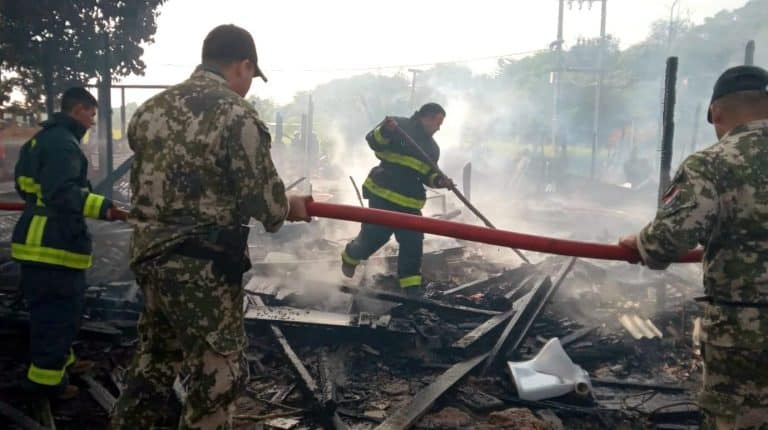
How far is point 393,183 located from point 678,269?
15.4 feet

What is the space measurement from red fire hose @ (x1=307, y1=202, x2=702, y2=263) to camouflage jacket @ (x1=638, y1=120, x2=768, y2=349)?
0.91 feet

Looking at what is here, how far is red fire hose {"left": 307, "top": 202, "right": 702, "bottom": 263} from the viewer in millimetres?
2957

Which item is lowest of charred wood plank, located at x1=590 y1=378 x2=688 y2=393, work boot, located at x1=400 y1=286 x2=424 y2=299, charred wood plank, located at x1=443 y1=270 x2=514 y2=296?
charred wood plank, located at x1=590 y1=378 x2=688 y2=393

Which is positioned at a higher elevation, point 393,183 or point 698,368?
point 393,183

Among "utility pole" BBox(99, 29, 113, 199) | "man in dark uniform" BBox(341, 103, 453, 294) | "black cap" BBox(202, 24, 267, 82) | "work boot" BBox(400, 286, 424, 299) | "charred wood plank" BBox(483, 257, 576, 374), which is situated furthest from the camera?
"utility pole" BBox(99, 29, 113, 199)

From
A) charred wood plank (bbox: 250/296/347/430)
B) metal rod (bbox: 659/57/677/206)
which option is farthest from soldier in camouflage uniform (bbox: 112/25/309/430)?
metal rod (bbox: 659/57/677/206)

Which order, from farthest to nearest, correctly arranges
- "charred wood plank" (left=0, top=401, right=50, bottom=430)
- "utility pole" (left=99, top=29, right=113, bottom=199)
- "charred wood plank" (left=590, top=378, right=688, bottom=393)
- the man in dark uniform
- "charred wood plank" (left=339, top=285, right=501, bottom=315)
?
1. "utility pole" (left=99, top=29, right=113, bottom=199)
2. the man in dark uniform
3. "charred wood plank" (left=339, top=285, right=501, bottom=315)
4. "charred wood plank" (left=590, top=378, right=688, bottom=393)
5. "charred wood plank" (left=0, top=401, right=50, bottom=430)

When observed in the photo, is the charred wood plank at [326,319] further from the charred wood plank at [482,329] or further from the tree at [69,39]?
the tree at [69,39]

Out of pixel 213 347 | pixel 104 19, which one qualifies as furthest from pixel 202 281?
pixel 104 19

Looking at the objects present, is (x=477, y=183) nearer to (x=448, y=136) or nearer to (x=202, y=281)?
(x=448, y=136)

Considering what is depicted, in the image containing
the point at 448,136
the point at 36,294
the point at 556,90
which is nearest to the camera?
the point at 36,294

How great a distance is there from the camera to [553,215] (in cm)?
1650

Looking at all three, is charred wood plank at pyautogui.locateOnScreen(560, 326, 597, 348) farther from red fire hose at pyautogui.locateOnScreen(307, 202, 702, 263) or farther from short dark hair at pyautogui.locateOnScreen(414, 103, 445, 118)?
short dark hair at pyautogui.locateOnScreen(414, 103, 445, 118)

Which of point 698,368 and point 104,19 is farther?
point 104,19
